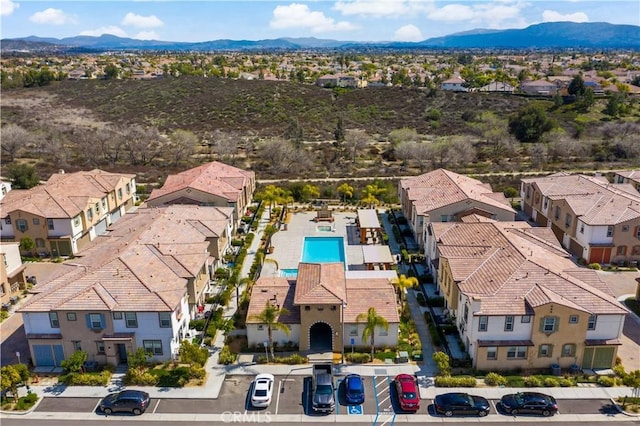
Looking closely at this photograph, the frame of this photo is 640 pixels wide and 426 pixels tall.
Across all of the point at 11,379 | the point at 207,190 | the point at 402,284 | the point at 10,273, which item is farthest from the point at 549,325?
the point at 10,273

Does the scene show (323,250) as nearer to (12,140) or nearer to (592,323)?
(592,323)

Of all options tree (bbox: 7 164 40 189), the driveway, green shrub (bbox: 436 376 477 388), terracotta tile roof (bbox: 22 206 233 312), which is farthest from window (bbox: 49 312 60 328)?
tree (bbox: 7 164 40 189)

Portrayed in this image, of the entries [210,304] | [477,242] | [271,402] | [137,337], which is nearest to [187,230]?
[210,304]

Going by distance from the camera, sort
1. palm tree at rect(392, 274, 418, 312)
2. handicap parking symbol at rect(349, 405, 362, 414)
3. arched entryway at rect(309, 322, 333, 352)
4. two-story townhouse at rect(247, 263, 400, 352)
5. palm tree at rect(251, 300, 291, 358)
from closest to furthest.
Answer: handicap parking symbol at rect(349, 405, 362, 414) < palm tree at rect(251, 300, 291, 358) < two-story townhouse at rect(247, 263, 400, 352) < arched entryway at rect(309, 322, 333, 352) < palm tree at rect(392, 274, 418, 312)

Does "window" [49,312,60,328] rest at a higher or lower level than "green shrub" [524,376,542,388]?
higher

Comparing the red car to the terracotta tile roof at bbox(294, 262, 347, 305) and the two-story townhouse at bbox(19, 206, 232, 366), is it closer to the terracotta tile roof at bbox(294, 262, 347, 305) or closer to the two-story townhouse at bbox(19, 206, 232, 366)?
the terracotta tile roof at bbox(294, 262, 347, 305)

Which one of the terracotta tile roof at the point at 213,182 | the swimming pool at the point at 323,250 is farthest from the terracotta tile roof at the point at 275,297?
the terracotta tile roof at the point at 213,182
